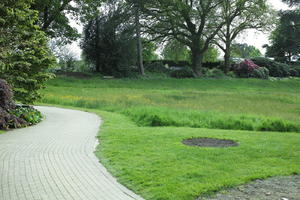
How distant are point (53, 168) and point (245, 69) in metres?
41.4

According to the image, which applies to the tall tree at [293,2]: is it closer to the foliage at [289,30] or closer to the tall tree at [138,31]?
the foliage at [289,30]

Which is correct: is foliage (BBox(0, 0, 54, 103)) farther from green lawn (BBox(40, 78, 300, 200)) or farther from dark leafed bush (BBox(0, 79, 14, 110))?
green lawn (BBox(40, 78, 300, 200))

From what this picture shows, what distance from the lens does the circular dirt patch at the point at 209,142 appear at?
9.15 meters

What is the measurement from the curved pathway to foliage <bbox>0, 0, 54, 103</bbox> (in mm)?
3394

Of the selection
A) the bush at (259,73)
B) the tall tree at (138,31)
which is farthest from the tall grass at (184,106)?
the bush at (259,73)

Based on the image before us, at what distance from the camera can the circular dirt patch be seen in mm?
9148

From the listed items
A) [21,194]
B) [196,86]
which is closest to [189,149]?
[21,194]

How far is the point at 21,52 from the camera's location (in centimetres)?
1448

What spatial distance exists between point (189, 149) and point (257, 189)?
296 cm

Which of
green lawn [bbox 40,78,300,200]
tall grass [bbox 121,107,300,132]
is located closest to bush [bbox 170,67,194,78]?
green lawn [bbox 40,78,300,200]

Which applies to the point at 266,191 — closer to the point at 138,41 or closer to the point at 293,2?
the point at 138,41

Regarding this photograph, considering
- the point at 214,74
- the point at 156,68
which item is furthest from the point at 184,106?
the point at 214,74

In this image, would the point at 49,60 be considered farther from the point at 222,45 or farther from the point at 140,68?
the point at 222,45

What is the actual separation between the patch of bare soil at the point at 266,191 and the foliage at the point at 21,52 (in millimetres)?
10977
